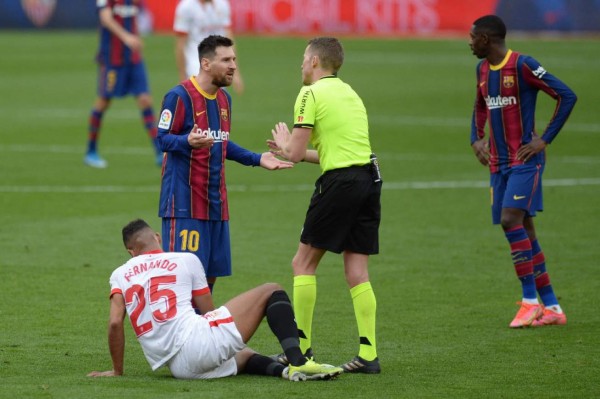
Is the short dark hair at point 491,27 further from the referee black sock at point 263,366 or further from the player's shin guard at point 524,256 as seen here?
the referee black sock at point 263,366

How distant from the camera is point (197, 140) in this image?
27.7ft

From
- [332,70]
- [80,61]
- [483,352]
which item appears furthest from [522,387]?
[80,61]

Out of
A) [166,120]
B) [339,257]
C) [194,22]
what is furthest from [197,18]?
[166,120]

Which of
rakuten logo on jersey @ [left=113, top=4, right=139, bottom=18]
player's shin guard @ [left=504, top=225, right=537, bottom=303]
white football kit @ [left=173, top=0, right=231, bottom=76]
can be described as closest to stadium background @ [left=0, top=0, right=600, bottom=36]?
rakuten logo on jersey @ [left=113, top=4, right=139, bottom=18]

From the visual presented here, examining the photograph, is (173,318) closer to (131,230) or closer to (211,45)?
(131,230)

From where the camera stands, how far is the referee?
850 cm

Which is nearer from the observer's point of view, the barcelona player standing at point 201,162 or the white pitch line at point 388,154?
the barcelona player standing at point 201,162

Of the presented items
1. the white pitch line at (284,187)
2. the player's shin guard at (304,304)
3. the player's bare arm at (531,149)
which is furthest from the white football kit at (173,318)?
the white pitch line at (284,187)

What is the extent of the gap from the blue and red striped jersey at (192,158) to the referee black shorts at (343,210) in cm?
77

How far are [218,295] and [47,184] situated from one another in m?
6.66

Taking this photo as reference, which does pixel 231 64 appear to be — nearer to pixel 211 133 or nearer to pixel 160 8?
pixel 211 133

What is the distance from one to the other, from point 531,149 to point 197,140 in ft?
10.2

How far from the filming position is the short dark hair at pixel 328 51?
8547 mm

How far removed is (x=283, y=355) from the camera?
28.5 ft
